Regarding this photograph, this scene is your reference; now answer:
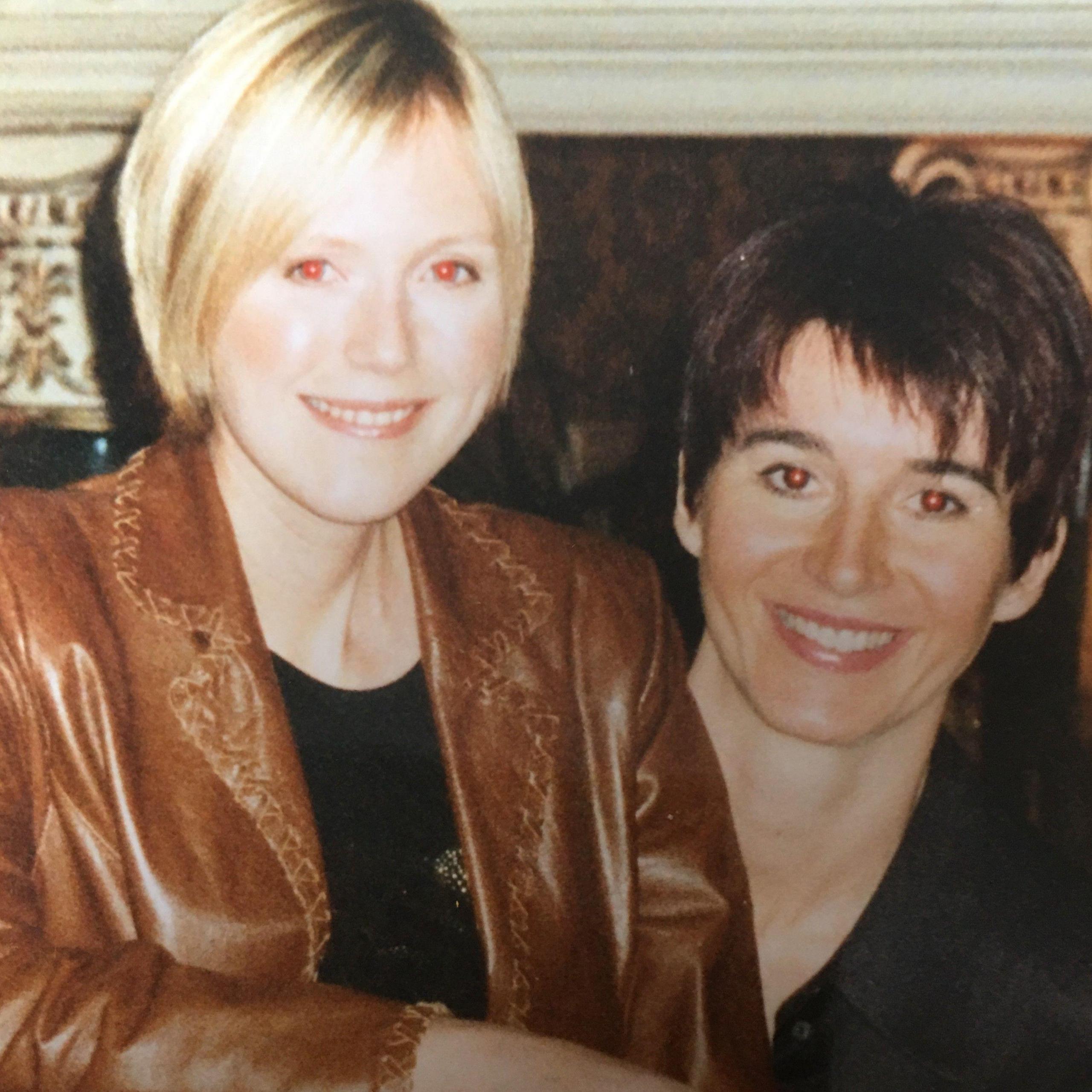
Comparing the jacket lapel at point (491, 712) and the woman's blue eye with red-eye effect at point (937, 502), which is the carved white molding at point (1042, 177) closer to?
the woman's blue eye with red-eye effect at point (937, 502)

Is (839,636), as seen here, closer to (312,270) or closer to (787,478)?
(787,478)

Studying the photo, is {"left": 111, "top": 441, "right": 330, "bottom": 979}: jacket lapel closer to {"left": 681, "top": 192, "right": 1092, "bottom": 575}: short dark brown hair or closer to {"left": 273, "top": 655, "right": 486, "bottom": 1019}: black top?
{"left": 273, "top": 655, "right": 486, "bottom": 1019}: black top

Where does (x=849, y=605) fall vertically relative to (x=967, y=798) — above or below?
above

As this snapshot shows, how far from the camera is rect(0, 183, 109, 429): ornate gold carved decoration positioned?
1.37 m

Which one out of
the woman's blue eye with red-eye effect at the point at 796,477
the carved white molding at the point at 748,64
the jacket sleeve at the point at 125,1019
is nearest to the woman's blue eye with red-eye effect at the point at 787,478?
the woman's blue eye with red-eye effect at the point at 796,477

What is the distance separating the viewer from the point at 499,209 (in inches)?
52.2

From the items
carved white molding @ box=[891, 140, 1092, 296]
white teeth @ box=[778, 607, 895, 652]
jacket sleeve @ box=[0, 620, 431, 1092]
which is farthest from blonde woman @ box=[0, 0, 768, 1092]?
carved white molding @ box=[891, 140, 1092, 296]

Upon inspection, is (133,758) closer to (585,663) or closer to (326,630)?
(326,630)

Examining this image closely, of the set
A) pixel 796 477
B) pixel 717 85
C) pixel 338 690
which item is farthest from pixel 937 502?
pixel 338 690

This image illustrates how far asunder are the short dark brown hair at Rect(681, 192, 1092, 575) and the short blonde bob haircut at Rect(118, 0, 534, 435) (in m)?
0.25

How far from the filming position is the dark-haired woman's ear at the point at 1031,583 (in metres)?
1.36

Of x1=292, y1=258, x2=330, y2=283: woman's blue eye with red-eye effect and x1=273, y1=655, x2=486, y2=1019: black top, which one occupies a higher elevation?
x1=292, y1=258, x2=330, y2=283: woman's blue eye with red-eye effect

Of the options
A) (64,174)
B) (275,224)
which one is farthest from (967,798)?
(64,174)

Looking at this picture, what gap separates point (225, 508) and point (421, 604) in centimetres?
23
